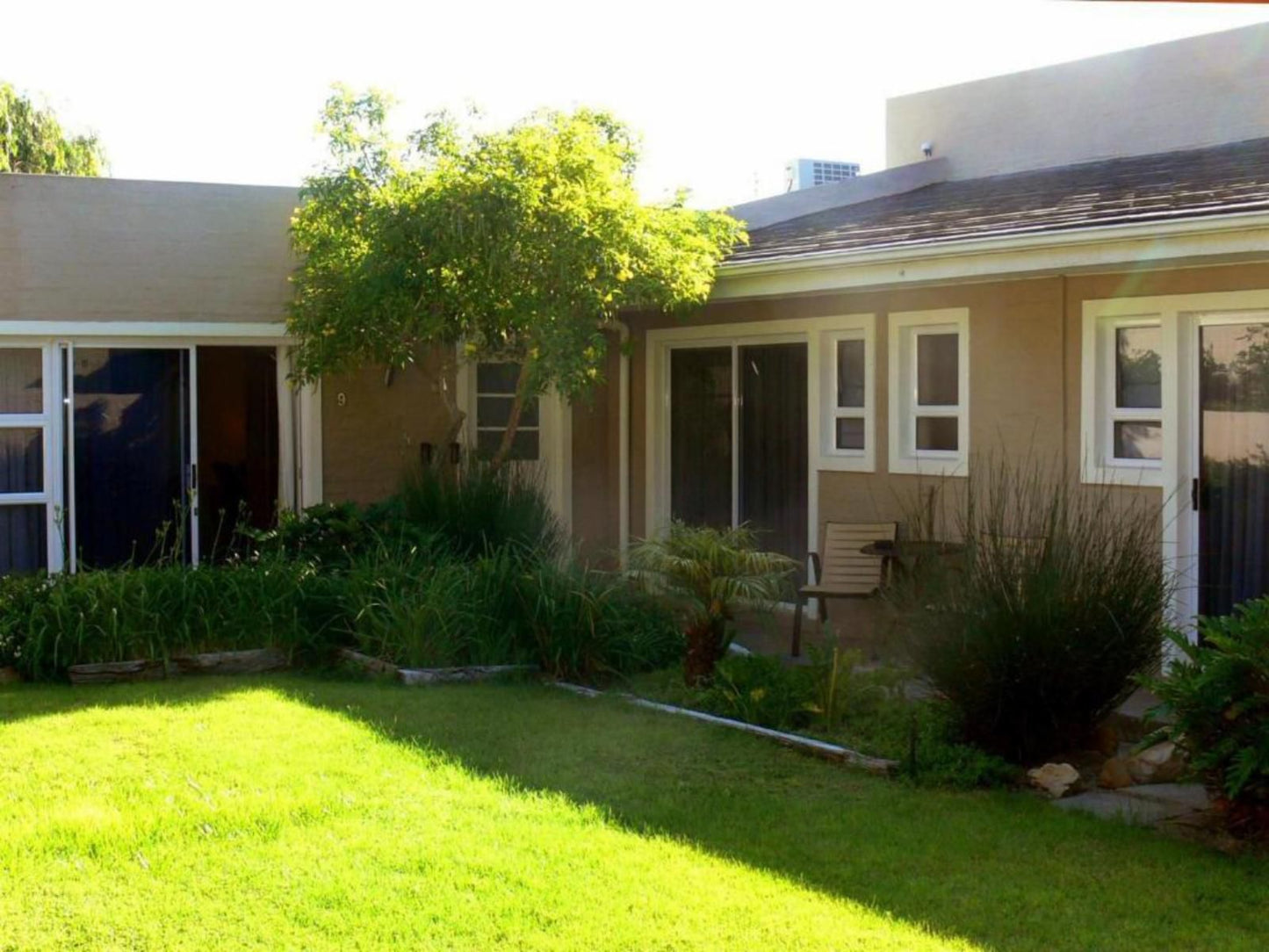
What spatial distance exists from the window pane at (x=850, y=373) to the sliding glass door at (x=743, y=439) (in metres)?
0.43

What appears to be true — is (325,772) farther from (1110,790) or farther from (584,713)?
(1110,790)

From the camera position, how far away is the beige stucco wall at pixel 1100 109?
42.5 feet

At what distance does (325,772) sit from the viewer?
259 inches

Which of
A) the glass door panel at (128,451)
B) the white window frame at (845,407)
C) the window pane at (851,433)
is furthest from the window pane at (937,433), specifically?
the glass door panel at (128,451)

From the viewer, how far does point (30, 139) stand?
25.0 m

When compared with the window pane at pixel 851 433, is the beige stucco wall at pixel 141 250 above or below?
above

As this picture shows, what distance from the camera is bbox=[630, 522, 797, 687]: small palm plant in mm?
8242

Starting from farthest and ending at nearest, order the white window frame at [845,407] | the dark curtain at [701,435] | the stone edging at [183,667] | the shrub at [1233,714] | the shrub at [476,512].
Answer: the dark curtain at [701,435] < the shrub at [476,512] < the white window frame at [845,407] < the stone edging at [183,667] < the shrub at [1233,714]

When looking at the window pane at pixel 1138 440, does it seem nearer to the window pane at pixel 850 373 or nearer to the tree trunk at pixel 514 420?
the window pane at pixel 850 373

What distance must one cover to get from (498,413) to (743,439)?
2.61m

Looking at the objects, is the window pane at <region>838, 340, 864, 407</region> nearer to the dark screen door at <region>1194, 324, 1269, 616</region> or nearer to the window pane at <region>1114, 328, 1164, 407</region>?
the window pane at <region>1114, 328, 1164, 407</region>

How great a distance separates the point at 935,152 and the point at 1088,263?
751cm

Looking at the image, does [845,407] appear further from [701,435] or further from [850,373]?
[701,435]

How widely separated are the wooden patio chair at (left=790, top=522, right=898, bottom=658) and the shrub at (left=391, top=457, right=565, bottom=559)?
2.01 m
